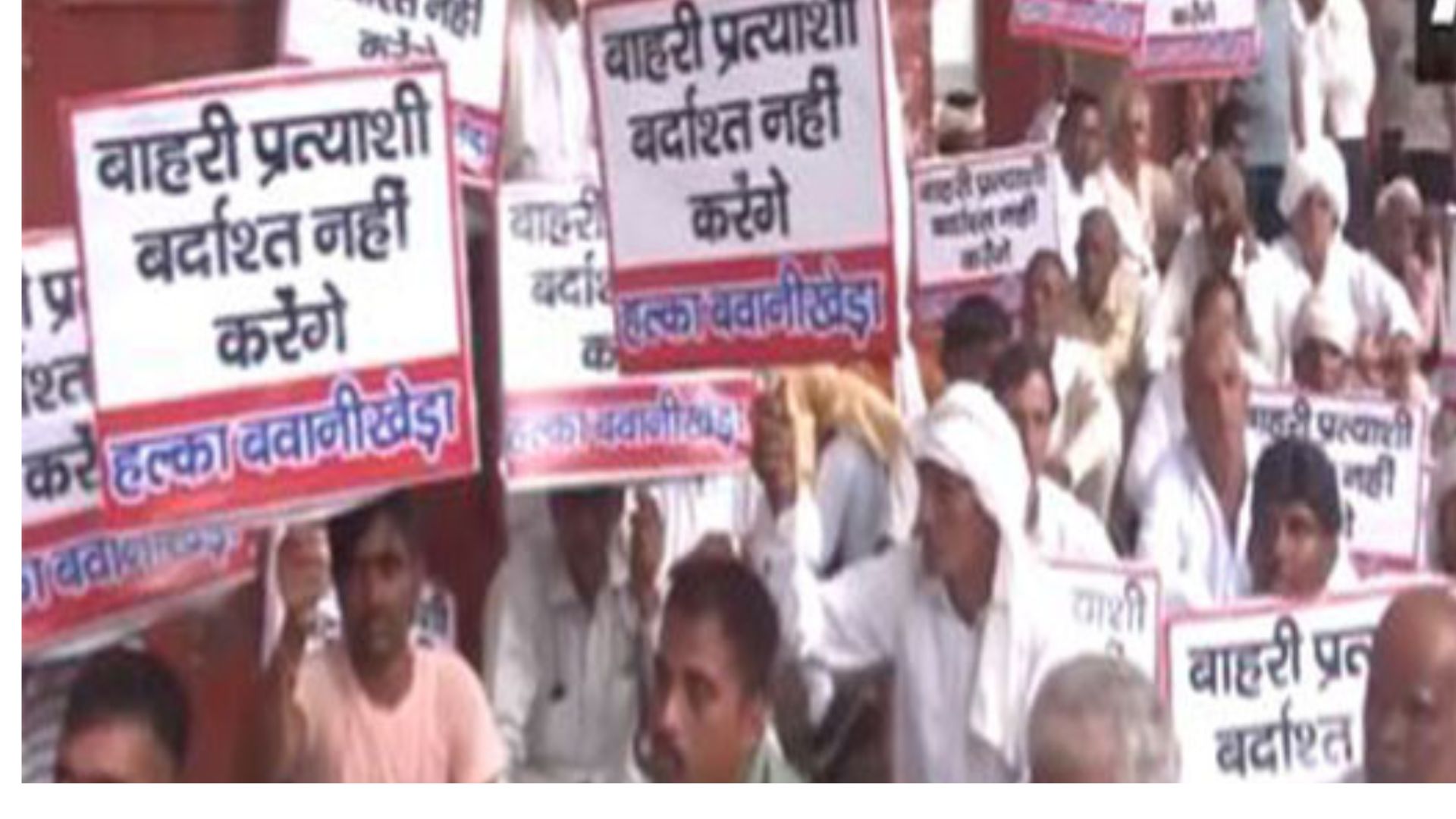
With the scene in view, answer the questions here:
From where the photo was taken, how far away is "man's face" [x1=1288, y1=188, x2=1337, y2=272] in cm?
504

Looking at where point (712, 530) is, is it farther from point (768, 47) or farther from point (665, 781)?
point (768, 47)

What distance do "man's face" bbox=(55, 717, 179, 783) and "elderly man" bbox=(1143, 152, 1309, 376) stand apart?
1.38 metres

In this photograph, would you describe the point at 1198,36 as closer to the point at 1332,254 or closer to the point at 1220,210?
the point at 1220,210

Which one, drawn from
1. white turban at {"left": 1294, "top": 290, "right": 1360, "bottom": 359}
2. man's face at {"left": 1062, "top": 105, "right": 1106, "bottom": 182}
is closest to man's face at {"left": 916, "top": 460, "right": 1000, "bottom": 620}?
man's face at {"left": 1062, "top": 105, "right": 1106, "bottom": 182}

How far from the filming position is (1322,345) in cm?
510

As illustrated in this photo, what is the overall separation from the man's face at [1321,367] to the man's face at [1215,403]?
10 centimetres

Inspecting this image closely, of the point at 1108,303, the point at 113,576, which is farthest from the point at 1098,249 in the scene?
the point at 113,576

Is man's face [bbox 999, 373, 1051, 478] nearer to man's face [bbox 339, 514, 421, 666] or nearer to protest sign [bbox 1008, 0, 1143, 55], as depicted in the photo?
protest sign [bbox 1008, 0, 1143, 55]

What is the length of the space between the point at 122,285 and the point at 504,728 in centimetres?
75

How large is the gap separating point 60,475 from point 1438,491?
68.7 inches

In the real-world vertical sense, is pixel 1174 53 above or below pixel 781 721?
above

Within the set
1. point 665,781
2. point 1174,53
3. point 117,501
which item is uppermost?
point 1174,53

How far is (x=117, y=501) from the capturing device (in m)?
4.27
